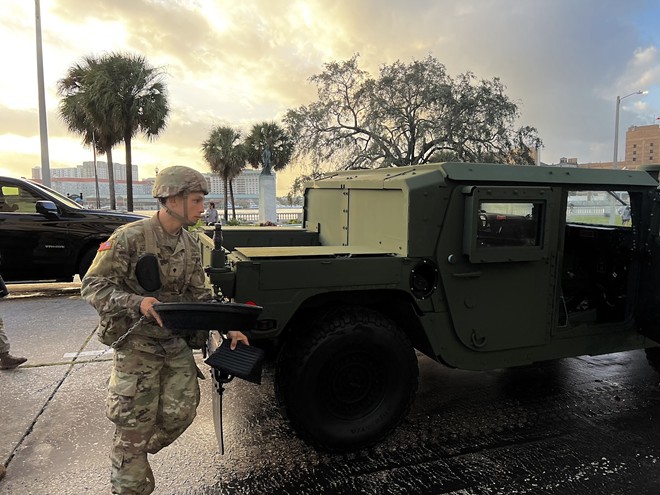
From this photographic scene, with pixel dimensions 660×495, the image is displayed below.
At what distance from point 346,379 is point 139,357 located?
1.26 meters

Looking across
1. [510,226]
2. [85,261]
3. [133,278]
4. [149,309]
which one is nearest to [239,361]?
[149,309]

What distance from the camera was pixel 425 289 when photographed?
10.1 ft

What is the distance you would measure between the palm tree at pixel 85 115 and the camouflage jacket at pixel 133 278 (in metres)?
22.2

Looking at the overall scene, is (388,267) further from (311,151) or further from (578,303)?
(311,151)

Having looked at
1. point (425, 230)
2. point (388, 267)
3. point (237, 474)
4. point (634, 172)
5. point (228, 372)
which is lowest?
point (237, 474)

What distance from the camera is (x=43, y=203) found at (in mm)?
6754

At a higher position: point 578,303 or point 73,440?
point 578,303

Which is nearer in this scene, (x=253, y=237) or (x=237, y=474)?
(x=237, y=474)

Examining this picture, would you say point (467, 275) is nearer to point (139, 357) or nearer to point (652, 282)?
point (652, 282)

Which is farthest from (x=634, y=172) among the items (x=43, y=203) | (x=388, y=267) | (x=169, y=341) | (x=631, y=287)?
(x=43, y=203)

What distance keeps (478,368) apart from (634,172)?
5.97ft

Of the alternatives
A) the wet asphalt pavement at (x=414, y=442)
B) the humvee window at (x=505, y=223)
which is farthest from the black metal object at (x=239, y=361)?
the humvee window at (x=505, y=223)

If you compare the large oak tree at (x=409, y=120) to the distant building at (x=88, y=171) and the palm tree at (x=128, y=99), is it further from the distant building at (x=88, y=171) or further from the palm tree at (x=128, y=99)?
the distant building at (x=88, y=171)

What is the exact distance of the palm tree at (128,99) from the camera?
849 inches
